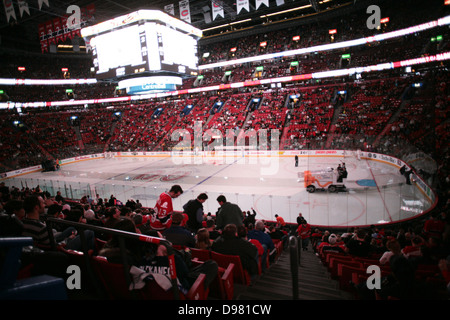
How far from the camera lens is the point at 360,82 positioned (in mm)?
30406

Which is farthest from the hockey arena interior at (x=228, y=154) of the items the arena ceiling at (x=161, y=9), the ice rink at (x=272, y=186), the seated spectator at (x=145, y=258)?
the arena ceiling at (x=161, y=9)

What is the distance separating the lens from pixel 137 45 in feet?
41.8

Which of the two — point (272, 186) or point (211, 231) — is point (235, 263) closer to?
point (211, 231)

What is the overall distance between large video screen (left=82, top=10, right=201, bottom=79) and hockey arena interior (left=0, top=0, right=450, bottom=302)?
9 centimetres

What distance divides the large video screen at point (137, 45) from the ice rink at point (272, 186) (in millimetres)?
6721

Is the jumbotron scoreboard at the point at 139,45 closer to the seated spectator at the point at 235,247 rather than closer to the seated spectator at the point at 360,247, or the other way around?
the seated spectator at the point at 235,247

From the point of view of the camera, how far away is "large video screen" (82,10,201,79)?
12.5m

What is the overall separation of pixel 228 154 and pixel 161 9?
1701 cm

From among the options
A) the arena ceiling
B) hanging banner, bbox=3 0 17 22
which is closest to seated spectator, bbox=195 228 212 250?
Result: the arena ceiling

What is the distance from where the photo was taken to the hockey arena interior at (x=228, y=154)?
9.78ft

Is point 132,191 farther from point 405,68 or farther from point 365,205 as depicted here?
point 405,68

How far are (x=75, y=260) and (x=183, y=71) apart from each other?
1266 cm

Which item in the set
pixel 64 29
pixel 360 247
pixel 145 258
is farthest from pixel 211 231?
pixel 64 29
